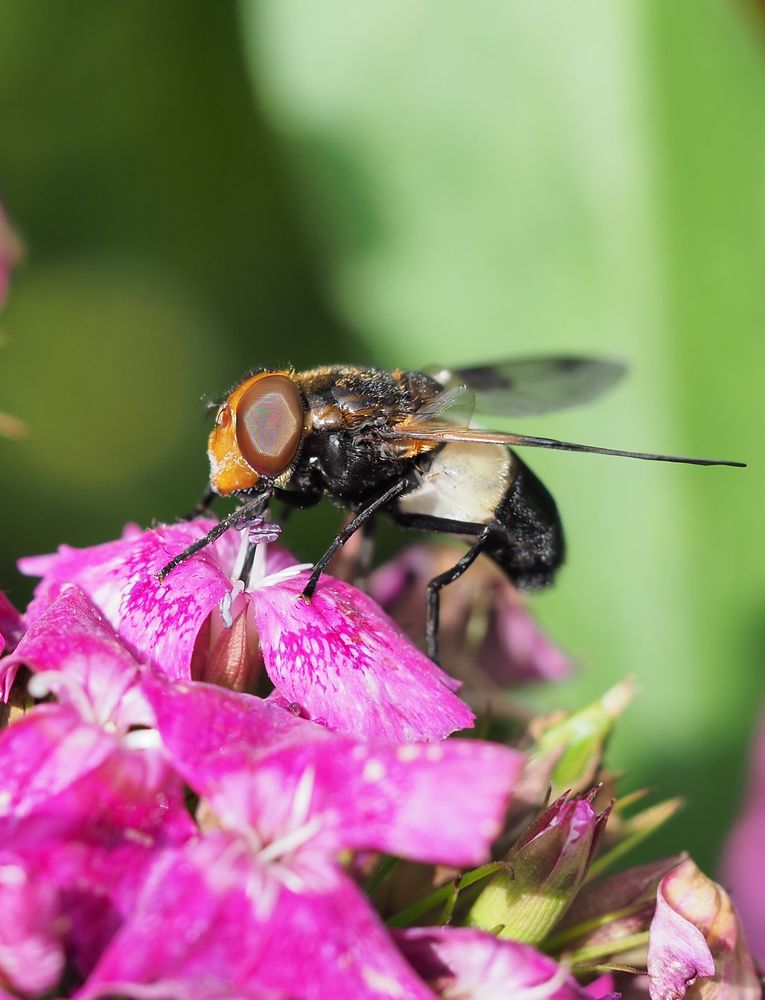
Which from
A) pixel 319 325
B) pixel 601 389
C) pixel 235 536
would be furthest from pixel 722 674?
pixel 235 536

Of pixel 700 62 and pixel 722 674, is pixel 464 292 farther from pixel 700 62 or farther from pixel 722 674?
pixel 722 674

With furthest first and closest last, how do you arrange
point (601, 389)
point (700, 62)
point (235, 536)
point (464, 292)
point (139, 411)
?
point (139, 411), point (464, 292), point (700, 62), point (601, 389), point (235, 536)

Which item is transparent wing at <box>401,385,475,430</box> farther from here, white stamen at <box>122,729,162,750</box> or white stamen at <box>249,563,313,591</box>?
white stamen at <box>122,729,162,750</box>

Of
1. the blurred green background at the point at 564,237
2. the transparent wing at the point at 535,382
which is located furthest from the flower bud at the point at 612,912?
the blurred green background at the point at 564,237

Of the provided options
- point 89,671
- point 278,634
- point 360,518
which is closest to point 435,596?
point 360,518

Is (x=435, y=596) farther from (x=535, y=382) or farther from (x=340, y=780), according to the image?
(x=340, y=780)

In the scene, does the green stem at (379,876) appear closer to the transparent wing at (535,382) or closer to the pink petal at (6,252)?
the transparent wing at (535,382)

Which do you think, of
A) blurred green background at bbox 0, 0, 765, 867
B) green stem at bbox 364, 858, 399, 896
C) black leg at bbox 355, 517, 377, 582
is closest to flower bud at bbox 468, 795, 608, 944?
green stem at bbox 364, 858, 399, 896
